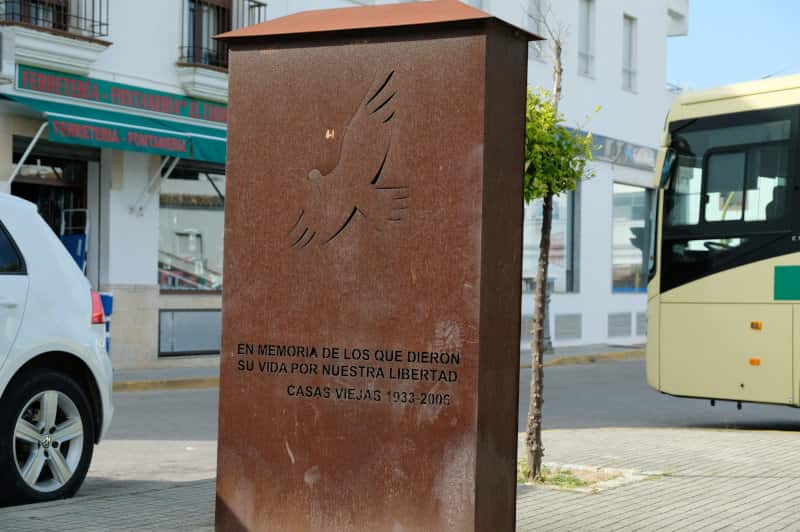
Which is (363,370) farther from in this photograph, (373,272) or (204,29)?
(204,29)

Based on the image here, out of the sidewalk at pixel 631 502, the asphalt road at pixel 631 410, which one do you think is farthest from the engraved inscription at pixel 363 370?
the asphalt road at pixel 631 410

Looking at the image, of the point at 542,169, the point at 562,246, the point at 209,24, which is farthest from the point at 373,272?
the point at 562,246

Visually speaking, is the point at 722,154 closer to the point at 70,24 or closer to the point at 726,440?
the point at 726,440

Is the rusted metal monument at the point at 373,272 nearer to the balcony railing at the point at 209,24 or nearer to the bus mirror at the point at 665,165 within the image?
the bus mirror at the point at 665,165

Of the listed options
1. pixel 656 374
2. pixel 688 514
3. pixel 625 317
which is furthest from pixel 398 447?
pixel 625 317

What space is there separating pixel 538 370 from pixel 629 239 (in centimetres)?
2564

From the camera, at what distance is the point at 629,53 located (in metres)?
34.7

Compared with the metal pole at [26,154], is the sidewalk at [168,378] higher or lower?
lower

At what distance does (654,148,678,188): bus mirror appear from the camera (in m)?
14.0

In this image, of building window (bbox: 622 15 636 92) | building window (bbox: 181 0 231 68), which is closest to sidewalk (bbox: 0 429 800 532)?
building window (bbox: 181 0 231 68)

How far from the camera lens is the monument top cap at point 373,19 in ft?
17.2

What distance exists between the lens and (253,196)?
18.7ft

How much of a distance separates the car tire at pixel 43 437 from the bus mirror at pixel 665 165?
7.95 meters

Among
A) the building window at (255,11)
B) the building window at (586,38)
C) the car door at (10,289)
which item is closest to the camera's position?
the car door at (10,289)
